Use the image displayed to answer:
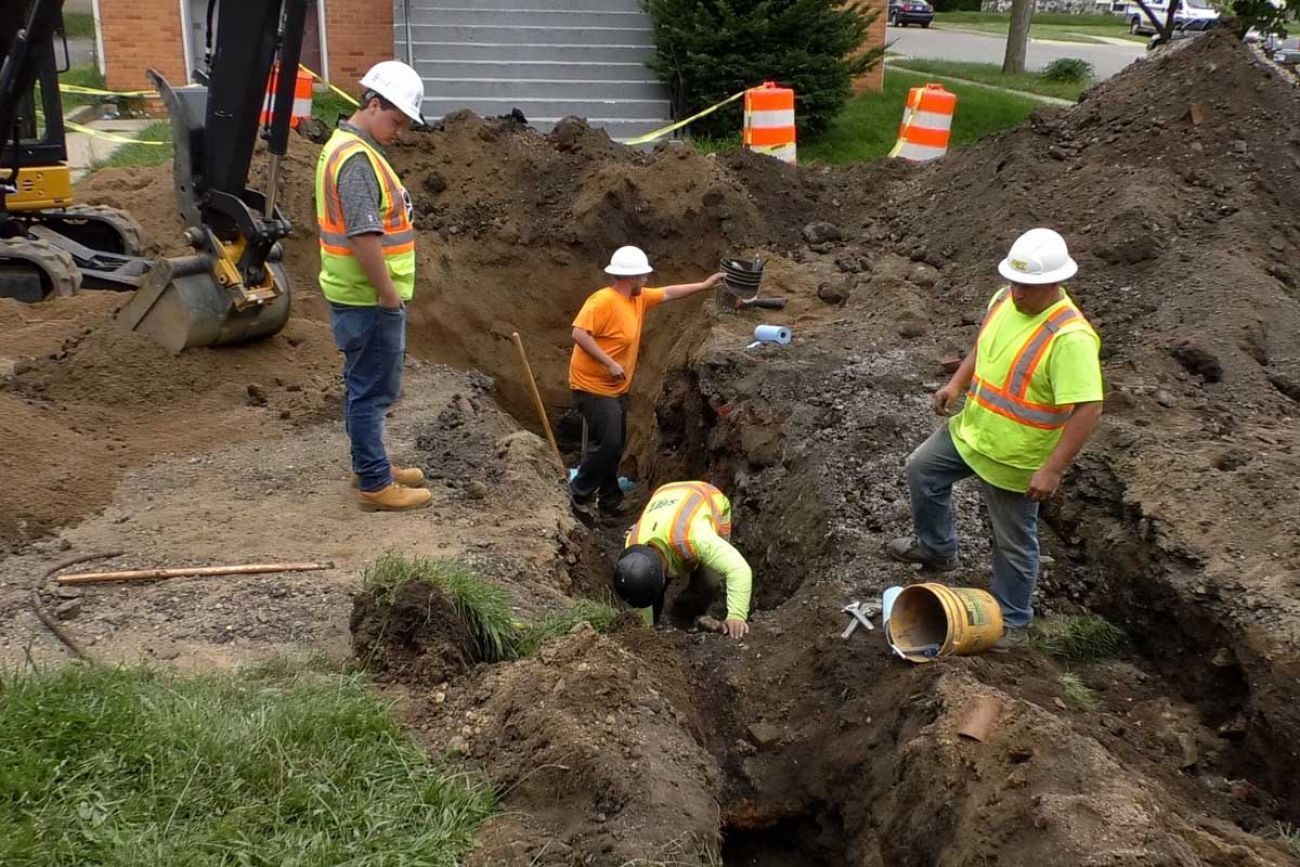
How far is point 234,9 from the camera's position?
24.6 ft

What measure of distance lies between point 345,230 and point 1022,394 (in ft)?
11.3

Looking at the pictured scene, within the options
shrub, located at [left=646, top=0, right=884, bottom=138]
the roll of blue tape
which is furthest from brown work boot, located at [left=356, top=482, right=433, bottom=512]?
shrub, located at [left=646, top=0, right=884, bottom=138]

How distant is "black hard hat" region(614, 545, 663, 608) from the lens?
607 centimetres

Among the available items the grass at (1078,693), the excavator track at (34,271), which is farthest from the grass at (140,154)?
the grass at (1078,693)

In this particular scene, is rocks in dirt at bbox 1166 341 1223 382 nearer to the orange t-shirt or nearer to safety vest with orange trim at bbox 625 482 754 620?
safety vest with orange trim at bbox 625 482 754 620

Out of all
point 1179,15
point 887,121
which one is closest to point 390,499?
point 887,121

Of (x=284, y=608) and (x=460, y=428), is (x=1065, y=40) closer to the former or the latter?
(x=460, y=428)

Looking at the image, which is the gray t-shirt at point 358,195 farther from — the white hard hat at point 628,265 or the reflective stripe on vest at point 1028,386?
the reflective stripe on vest at point 1028,386

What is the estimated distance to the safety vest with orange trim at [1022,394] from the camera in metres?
5.21

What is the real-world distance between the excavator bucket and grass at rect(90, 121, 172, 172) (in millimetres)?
5910

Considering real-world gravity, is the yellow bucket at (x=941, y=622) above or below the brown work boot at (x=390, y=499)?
above

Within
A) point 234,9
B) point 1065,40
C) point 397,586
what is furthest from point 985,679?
point 1065,40

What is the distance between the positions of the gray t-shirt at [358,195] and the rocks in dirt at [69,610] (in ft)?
7.24

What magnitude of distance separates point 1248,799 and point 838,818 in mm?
1643
